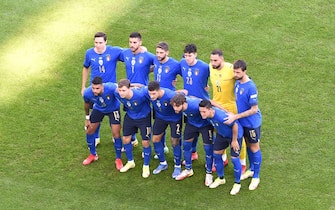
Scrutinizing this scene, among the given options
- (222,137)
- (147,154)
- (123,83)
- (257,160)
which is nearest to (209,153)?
(222,137)

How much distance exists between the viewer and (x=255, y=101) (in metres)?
9.86

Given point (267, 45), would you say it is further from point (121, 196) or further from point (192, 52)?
point (121, 196)

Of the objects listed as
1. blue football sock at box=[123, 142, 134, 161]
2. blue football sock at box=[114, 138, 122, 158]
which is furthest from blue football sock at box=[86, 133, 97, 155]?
blue football sock at box=[123, 142, 134, 161]

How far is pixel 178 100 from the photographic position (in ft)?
32.3

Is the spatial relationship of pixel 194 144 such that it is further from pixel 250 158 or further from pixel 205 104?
pixel 205 104

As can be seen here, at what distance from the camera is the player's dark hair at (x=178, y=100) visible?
32.4 ft

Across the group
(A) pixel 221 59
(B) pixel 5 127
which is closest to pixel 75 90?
(B) pixel 5 127

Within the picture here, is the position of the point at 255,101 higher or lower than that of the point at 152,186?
higher

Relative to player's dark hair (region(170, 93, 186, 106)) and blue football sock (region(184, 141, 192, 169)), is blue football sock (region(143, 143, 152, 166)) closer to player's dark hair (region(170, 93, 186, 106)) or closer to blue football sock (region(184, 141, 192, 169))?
blue football sock (region(184, 141, 192, 169))

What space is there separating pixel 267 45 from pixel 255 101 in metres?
4.25

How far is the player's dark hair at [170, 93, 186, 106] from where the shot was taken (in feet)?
32.4

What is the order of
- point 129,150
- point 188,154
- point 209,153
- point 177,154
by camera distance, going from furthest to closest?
point 129,150 < point 177,154 < point 188,154 < point 209,153

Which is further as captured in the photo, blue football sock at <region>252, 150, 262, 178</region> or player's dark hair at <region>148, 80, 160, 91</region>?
blue football sock at <region>252, 150, 262, 178</region>

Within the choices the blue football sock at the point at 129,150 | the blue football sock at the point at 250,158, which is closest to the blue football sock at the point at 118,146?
the blue football sock at the point at 129,150
